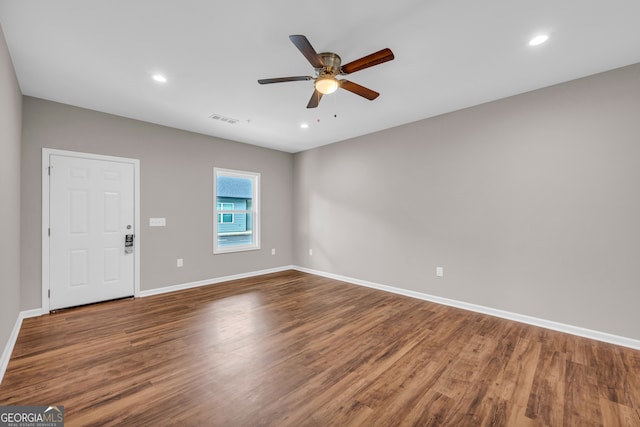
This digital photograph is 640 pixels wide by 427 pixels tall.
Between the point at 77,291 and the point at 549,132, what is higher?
the point at 549,132

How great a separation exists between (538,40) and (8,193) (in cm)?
477

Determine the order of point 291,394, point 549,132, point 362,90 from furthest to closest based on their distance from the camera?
point 549,132
point 362,90
point 291,394

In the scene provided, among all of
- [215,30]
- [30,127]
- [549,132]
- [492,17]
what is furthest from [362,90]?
[30,127]

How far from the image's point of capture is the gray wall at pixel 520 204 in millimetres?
2664

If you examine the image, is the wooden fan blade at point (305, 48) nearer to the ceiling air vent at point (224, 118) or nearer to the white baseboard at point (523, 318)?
the ceiling air vent at point (224, 118)

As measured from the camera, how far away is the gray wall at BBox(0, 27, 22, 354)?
214 cm

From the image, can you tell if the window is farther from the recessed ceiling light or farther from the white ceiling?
the recessed ceiling light

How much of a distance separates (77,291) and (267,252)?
3.03 m

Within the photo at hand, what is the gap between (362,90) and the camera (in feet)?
8.36

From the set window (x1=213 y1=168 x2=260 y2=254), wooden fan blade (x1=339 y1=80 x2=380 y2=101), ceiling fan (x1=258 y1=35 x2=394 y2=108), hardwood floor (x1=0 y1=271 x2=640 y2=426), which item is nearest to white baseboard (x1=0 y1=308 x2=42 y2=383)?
hardwood floor (x1=0 y1=271 x2=640 y2=426)

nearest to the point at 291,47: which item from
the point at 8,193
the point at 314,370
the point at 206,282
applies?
the point at 314,370

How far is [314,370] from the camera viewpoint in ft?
7.18

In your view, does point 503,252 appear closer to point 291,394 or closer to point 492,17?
point 492,17

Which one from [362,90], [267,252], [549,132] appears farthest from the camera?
[267,252]
